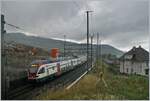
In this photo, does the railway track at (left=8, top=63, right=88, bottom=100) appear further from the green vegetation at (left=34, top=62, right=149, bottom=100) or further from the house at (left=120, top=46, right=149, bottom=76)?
the house at (left=120, top=46, right=149, bottom=76)

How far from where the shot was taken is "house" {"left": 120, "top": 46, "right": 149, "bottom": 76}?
45.2 m

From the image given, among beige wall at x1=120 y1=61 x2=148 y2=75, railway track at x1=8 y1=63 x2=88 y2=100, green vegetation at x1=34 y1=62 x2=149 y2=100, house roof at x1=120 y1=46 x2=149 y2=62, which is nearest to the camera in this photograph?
green vegetation at x1=34 y1=62 x2=149 y2=100

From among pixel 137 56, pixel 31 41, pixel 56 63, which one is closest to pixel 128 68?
pixel 137 56

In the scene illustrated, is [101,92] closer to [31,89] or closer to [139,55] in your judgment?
[31,89]

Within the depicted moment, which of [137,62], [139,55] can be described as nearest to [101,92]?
[137,62]

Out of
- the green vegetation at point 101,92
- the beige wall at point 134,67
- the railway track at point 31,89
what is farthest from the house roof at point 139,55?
the green vegetation at point 101,92

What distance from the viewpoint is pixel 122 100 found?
13.0 meters

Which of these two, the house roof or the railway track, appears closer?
the railway track

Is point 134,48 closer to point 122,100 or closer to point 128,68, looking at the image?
point 128,68

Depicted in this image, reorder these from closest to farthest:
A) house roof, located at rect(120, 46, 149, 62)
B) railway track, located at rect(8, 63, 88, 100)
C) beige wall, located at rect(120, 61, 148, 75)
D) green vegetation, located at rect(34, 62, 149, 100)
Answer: green vegetation, located at rect(34, 62, 149, 100), railway track, located at rect(8, 63, 88, 100), beige wall, located at rect(120, 61, 148, 75), house roof, located at rect(120, 46, 149, 62)

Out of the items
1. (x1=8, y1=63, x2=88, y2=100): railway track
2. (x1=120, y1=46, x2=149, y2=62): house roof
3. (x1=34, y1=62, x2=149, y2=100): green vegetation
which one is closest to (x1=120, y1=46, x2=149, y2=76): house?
(x1=120, y1=46, x2=149, y2=62): house roof

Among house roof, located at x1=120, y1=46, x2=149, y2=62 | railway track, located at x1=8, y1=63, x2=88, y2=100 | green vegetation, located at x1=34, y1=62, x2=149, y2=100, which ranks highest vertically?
house roof, located at x1=120, y1=46, x2=149, y2=62

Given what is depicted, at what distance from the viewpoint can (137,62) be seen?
47.9m

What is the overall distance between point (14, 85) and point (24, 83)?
217 cm
